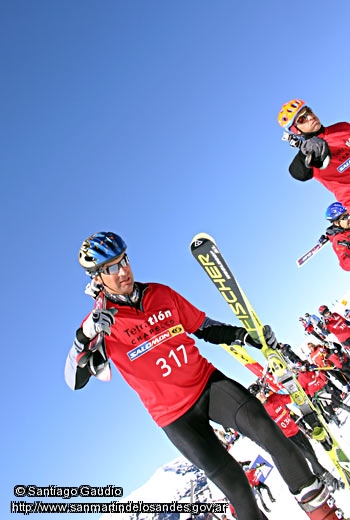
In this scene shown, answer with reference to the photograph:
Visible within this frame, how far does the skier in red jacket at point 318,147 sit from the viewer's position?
26.5 ft

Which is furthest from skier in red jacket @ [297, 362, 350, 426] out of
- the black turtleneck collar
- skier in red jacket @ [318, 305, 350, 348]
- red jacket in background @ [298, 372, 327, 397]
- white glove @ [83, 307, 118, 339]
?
white glove @ [83, 307, 118, 339]

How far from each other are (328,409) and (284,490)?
3.69 metres

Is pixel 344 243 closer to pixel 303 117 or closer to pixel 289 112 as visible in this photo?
pixel 303 117

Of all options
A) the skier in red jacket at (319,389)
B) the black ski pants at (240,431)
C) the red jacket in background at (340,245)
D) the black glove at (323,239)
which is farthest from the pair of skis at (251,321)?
the skier in red jacket at (319,389)

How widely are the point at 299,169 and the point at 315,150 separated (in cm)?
58

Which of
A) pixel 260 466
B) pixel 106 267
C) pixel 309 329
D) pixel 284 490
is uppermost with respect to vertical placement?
pixel 309 329

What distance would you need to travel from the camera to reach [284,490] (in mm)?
14109

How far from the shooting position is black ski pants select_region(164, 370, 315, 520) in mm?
4461

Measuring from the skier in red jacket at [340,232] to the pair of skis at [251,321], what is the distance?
4.67 metres

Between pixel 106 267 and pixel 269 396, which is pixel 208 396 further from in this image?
pixel 269 396

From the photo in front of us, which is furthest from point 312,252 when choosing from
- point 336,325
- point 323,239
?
point 336,325

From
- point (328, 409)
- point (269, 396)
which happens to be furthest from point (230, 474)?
point (328, 409)

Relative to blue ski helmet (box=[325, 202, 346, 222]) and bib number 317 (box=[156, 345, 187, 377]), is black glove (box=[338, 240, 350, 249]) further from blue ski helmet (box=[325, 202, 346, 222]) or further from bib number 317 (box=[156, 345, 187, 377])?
bib number 317 (box=[156, 345, 187, 377])

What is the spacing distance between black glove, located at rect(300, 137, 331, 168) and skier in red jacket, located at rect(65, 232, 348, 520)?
403 cm
